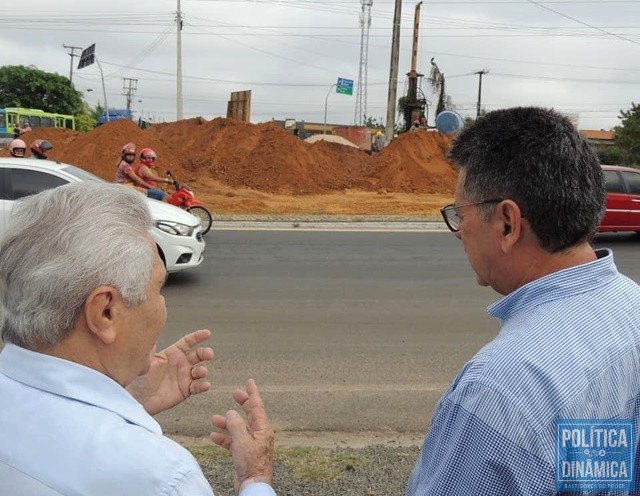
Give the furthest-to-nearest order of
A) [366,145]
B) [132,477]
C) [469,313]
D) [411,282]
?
[366,145]
[411,282]
[469,313]
[132,477]

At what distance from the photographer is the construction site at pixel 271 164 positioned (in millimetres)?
23547

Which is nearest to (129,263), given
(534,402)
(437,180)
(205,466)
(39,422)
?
(39,422)

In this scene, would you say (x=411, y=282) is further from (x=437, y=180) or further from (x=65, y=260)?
(x=437, y=180)

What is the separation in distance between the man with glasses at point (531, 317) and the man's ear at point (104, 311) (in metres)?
0.78

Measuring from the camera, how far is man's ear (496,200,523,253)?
1.63 metres

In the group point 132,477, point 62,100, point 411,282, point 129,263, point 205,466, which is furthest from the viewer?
point 62,100

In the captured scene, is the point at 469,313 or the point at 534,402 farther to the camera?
the point at 469,313

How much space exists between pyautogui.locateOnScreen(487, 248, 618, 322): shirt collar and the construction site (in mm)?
19174

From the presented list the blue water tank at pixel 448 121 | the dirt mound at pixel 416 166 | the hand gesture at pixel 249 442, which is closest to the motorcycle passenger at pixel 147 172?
the hand gesture at pixel 249 442

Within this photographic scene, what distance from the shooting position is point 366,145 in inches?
1778

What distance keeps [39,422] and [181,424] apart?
10.8ft

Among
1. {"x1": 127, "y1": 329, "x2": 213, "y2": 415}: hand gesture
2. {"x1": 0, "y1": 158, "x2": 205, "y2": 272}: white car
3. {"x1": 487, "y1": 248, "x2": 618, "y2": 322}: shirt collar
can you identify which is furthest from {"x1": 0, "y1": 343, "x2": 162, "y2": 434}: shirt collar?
{"x1": 0, "y1": 158, "x2": 205, "y2": 272}: white car

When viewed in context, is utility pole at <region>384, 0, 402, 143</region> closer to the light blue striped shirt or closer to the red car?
the red car

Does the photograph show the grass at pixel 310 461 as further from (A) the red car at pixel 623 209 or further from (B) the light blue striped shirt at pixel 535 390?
(A) the red car at pixel 623 209
